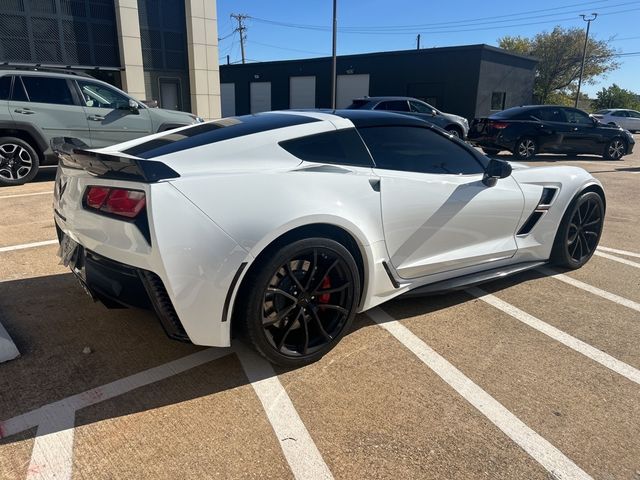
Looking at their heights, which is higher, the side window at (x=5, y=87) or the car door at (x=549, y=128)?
the side window at (x=5, y=87)

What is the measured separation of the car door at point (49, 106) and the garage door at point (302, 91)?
2507 cm

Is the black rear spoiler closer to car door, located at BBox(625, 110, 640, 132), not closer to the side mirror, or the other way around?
the side mirror

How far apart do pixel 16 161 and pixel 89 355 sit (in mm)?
6393

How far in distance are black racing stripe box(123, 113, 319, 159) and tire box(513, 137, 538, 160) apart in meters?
12.0

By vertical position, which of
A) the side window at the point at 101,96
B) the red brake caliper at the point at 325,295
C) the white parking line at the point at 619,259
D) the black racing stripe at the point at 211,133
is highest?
the side window at the point at 101,96

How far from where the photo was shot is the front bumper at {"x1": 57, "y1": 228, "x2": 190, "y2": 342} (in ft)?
7.60

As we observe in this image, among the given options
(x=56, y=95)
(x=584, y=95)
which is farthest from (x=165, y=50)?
(x=584, y=95)

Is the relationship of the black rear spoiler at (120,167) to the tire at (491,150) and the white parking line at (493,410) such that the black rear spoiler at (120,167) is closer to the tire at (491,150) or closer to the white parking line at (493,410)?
the white parking line at (493,410)

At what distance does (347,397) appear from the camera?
2.52 metres

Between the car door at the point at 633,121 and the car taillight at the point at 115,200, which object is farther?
the car door at the point at 633,121

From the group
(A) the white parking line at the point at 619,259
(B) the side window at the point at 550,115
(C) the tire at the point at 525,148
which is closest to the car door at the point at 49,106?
(A) the white parking line at the point at 619,259

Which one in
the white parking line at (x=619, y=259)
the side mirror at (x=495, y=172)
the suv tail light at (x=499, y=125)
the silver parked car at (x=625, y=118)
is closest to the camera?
the side mirror at (x=495, y=172)

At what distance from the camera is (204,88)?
17297 mm

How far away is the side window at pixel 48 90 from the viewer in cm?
779
